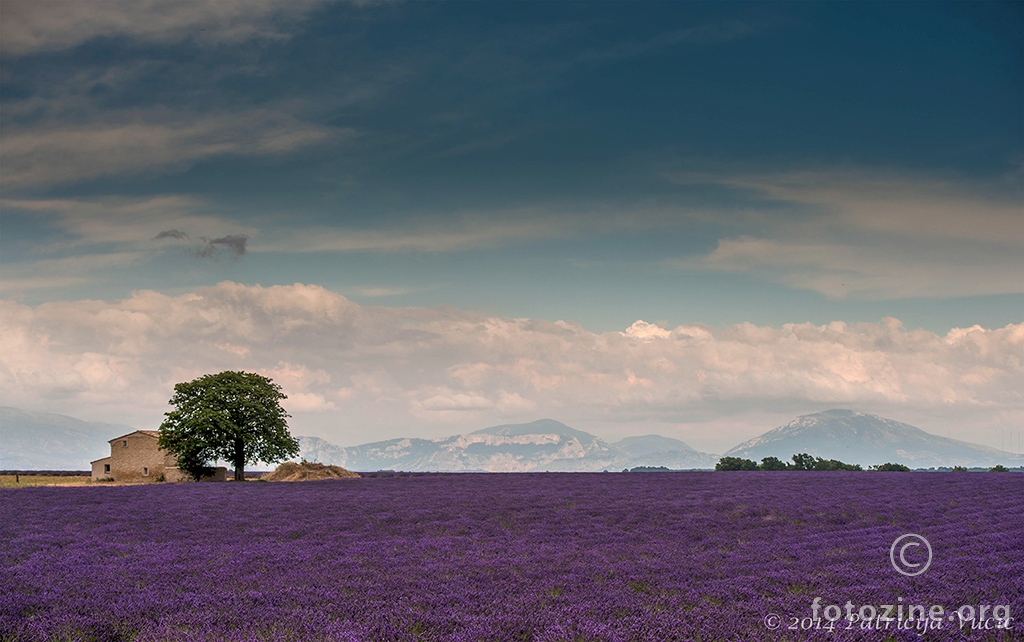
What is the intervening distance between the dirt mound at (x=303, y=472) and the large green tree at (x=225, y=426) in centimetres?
273

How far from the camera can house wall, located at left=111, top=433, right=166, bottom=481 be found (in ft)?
148

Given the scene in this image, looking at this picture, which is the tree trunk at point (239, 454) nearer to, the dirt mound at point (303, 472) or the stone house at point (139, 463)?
the stone house at point (139, 463)

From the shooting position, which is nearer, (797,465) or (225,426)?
(225,426)

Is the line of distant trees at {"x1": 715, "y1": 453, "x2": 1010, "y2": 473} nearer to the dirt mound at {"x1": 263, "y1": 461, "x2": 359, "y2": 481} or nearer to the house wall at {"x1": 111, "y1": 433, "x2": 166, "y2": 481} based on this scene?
the dirt mound at {"x1": 263, "y1": 461, "x2": 359, "y2": 481}

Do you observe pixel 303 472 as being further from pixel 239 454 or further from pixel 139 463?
pixel 139 463

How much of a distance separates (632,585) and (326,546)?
601 cm

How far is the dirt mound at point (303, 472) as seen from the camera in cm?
4512

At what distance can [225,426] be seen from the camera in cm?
3966

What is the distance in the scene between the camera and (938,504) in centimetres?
2073

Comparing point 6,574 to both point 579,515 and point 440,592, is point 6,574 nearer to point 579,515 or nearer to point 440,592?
point 440,592

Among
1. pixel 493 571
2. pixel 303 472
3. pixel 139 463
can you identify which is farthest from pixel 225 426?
pixel 493 571

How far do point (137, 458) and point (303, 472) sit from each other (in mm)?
11213

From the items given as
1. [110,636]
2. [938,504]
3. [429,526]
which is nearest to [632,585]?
[110,636]

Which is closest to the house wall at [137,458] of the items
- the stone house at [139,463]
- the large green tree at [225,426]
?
the stone house at [139,463]
